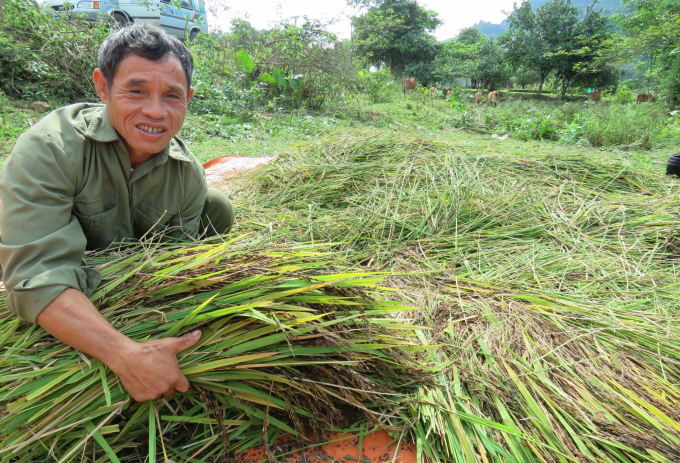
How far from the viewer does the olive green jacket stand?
953 mm

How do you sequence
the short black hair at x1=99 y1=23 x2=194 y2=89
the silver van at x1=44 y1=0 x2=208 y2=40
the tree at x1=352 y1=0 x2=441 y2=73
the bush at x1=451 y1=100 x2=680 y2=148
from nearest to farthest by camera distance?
the short black hair at x1=99 y1=23 x2=194 y2=89
the bush at x1=451 y1=100 x2=680 y2=148
the silver van at x1=44 y1=0 x2=208 y2=40
the tree at x1=352 y1=0 x2=441 y2=73

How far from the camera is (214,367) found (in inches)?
36.4

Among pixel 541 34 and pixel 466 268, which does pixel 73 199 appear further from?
pixel 541 34


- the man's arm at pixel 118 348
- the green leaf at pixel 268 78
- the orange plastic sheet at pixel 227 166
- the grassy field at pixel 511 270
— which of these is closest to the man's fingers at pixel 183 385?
the man's arm at pixel 118 348

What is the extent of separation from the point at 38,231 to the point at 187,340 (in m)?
0.52

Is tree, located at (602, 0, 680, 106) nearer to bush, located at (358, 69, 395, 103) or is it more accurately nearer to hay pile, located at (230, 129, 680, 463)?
bush, located at (358, 69, 395, 103)

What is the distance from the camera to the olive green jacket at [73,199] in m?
0.95

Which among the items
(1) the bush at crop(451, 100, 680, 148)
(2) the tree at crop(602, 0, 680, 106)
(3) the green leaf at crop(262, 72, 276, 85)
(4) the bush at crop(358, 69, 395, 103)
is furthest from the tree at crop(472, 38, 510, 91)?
(3) the green leaf at crop(262, 72, 276, 85)

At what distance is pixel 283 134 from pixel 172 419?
5.01 m

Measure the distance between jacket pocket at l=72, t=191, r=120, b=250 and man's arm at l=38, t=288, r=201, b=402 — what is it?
395 millimetres

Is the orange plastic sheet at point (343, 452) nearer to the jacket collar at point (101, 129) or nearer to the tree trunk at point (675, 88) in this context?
the jacket collar at point (101, 129)

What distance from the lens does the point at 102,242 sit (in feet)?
4.31

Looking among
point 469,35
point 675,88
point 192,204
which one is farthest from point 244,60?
point 469,35

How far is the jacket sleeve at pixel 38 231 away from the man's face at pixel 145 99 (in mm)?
216
